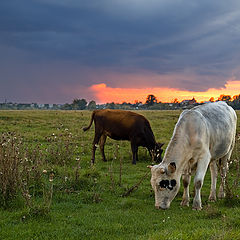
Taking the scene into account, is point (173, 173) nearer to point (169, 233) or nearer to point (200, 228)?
point (200, 228)

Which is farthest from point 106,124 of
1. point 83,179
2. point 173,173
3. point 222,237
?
point 222,237

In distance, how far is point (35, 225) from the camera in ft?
19.5

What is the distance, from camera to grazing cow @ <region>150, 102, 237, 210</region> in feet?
22.6

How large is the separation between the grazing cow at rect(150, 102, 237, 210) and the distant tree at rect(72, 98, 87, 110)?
147 meters

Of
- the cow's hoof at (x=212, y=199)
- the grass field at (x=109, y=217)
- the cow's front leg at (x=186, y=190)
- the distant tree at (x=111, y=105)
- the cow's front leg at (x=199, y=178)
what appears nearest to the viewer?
the grass field at (x=109, y=217)

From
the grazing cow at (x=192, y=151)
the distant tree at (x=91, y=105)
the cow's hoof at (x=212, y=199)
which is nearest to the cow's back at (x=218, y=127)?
the grazing cow at (x=192, y=151)

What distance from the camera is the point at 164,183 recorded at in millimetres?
6824

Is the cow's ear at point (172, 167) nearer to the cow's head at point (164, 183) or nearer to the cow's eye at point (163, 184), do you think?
the cow's head at point (164, 183)

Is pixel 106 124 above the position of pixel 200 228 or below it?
above

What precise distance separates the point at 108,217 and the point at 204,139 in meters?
3.05

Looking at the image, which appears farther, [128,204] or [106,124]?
[106,124]

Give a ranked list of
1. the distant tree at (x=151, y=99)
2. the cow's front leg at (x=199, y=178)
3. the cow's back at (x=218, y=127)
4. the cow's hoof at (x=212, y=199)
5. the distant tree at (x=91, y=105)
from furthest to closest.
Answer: the distant tree at (x=91, y=105)
the distant tree at (x=151, y=99)
the cow's hoof at (x=212, y=199)
the cow's back at (x=218, y=127)
the cow's front leg at (x=199, y=178)

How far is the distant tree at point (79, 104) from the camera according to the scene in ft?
509

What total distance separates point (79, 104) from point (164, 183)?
15527cm
